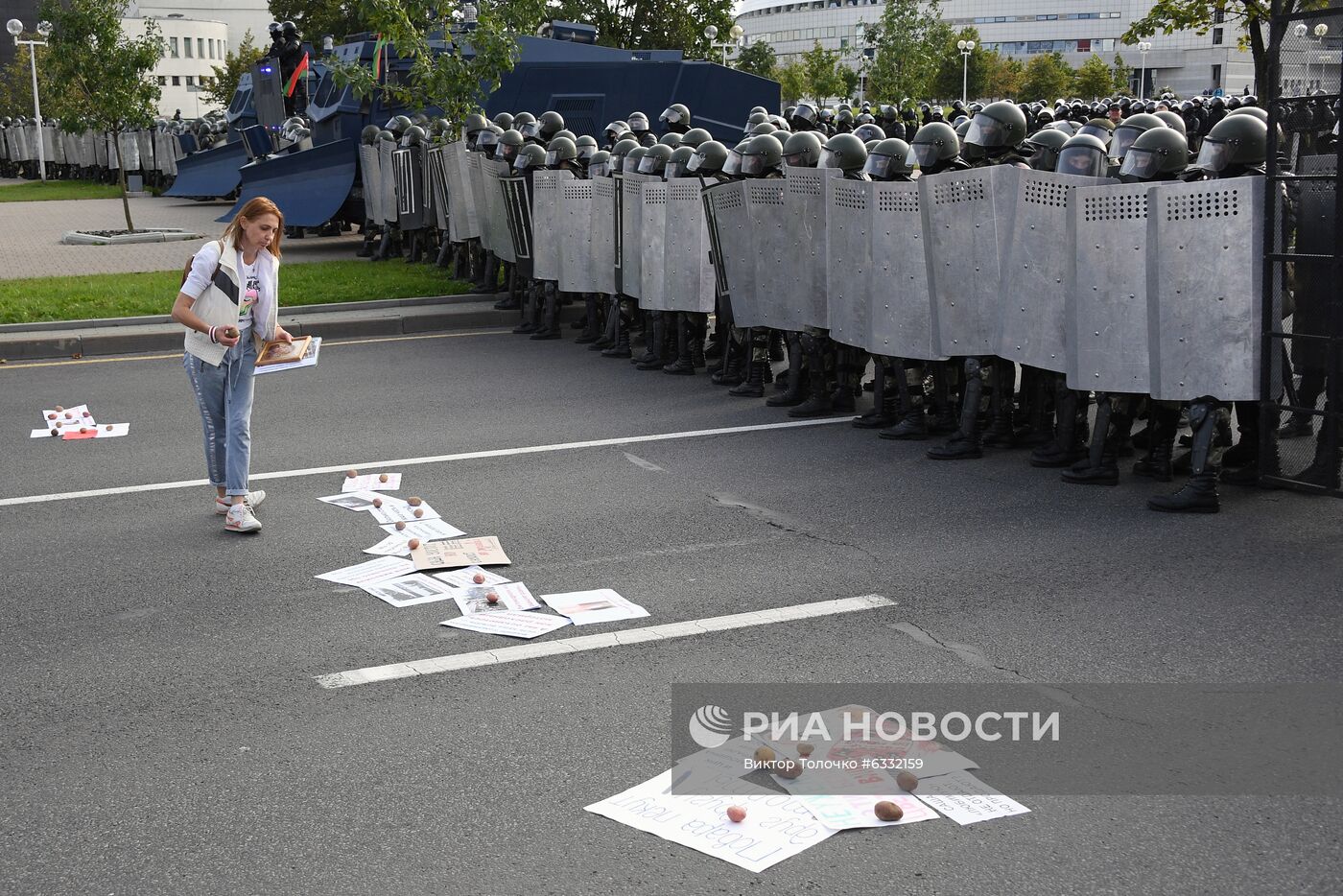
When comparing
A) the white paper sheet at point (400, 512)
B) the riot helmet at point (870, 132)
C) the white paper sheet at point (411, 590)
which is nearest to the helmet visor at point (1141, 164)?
the white paper sheet at point (400, 512)

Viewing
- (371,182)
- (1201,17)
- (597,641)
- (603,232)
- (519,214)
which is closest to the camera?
(597,641)

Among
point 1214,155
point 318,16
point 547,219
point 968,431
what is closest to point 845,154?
point 968,431

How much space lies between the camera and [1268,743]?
441cm

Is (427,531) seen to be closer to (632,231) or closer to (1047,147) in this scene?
(1047,147)

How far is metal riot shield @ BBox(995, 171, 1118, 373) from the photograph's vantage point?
7.94m

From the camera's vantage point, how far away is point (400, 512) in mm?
7414

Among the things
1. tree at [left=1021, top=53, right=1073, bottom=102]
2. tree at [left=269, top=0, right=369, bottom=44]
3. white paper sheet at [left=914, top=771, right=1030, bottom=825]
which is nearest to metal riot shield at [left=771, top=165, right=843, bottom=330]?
white paper sheet at [left=914, top=771, right=1030, bottom=825]

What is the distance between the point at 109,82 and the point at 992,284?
764 inches

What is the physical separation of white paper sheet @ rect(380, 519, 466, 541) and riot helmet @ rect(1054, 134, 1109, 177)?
12.9 feet

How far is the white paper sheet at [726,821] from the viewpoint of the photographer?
12.4 feet

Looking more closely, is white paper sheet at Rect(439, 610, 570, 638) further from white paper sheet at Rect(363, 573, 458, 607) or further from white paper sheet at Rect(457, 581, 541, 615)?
white paper sheet at Rect(363, 573, 458, 607)

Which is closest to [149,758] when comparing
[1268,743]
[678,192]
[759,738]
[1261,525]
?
[759,738]

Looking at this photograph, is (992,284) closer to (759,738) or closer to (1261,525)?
(1261,525)

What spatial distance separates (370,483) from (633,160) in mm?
5269
